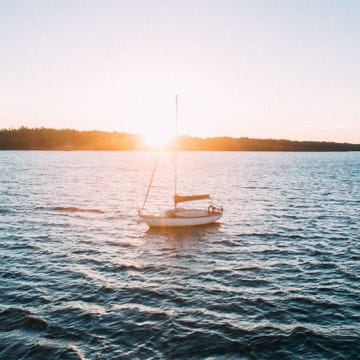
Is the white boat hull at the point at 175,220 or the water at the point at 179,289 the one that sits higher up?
the white boat hull at the point at 175,220

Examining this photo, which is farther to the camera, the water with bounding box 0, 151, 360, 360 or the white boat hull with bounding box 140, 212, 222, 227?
the white boat hull with bounding box 140, 212, 222, 227

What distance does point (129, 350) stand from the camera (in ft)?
63.5

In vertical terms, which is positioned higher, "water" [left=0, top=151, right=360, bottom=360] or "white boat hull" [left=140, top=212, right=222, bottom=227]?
"white boat hull" [left=140, top=212, right=222, bottom=227]

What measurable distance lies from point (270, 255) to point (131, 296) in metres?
15.0

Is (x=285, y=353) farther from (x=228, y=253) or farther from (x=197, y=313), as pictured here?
(x=228, y=253)

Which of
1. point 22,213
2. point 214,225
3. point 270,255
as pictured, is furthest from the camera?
point 22,213

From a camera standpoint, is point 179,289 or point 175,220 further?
point 175,220

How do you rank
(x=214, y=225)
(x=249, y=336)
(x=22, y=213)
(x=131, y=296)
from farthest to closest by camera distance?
1. (x=22, y=213)
2. (x=214, y=225)
3. (x=131, y=296)
4. (x=249, y=336)

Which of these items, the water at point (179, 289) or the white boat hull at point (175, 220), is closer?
the water at point (179, 289)

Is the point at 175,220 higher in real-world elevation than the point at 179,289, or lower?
higher

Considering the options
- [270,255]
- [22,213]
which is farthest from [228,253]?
[22,213]

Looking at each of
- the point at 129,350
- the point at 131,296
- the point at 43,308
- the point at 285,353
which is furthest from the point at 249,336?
the point at 43,308

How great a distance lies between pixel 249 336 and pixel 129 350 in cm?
651

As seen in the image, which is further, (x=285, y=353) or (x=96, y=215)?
(x=96, y=215)
